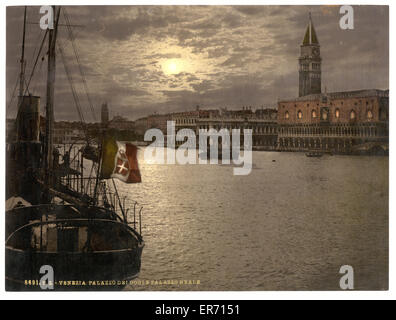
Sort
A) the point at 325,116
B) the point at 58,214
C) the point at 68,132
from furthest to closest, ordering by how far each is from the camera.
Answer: the point at 325,116, the point at 68,132, the point at 58,214

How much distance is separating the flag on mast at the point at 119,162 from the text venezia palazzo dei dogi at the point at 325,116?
1.86 m

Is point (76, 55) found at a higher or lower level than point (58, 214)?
higher

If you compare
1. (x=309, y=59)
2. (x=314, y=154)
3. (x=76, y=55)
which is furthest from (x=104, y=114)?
(x=314, y=154)

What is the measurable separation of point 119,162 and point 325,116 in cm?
295

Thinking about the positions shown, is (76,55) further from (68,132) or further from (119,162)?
(119,162)

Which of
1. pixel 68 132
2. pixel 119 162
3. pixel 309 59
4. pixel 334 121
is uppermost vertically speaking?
pixel 309 59

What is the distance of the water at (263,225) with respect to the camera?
193 inches

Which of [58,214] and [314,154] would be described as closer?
[58,214]

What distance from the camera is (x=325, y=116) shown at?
5.87 m

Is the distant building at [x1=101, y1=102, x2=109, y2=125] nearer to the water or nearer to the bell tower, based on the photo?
the water

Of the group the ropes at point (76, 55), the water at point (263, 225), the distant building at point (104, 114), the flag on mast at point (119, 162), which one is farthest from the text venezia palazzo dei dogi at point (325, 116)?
the ropes at point (76, 55)

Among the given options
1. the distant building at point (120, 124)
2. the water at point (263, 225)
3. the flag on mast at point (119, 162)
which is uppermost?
the distant building at point (120, 124)

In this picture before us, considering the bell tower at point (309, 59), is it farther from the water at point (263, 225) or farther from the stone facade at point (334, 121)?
the water at point (263, 225)
